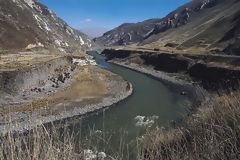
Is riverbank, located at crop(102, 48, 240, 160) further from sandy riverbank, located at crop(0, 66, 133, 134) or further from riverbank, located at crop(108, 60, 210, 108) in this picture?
sandy riverbank, located at crop(0, 66, 133, 134)

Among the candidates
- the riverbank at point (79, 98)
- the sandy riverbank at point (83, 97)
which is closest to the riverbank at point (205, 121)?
the sandy riverbank at point (83, 97)

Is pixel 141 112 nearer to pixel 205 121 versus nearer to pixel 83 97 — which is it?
pixel 83 97

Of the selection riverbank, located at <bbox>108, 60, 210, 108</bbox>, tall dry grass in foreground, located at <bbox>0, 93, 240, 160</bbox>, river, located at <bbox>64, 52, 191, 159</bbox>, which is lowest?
riverbank, located at <bbox>108, 60, 210, 108</bbox>

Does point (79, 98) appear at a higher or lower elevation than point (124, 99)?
higher

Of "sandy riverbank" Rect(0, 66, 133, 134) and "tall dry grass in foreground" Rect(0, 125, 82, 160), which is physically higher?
"tall dry grass in foreground" Rect(0, 125, 82, 160)

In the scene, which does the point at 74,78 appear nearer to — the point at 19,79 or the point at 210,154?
the point at 19,79

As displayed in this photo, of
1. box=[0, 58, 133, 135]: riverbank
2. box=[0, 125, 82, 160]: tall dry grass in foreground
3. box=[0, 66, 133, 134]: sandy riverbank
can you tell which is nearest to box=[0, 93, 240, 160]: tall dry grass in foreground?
box=[0, 125, 82, 160]: tall dry grass in foreground

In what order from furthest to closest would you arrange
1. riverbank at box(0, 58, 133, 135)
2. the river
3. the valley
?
1. riverbank at box(0, 58, 133, 135)
2. the river
3. the valley

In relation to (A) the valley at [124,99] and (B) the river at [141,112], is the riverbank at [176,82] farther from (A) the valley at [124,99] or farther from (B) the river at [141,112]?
(B) the river at [141,112]

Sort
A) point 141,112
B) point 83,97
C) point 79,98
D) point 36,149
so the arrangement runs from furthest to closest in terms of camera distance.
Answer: point 83,97
point 79,98
point 141,112
point 36,149

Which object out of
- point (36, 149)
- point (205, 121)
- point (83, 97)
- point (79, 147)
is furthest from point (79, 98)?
point (36, 149)

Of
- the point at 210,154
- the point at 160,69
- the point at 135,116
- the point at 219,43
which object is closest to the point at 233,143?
the point at 210,154
